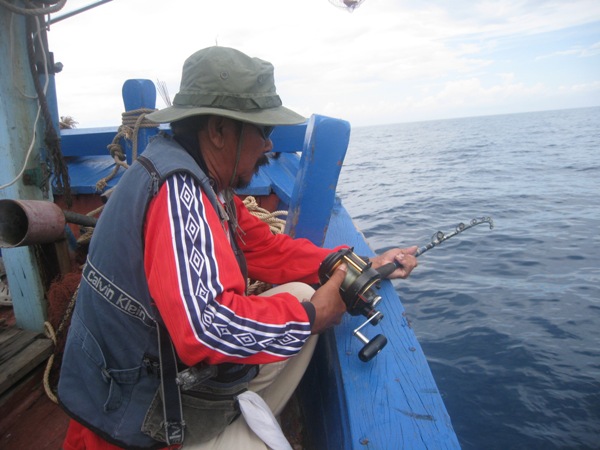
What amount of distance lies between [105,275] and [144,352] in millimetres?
275

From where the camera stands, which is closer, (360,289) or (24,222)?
(360,289)

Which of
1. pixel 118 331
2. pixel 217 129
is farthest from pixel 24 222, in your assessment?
pixel 217 129

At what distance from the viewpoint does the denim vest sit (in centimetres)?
127

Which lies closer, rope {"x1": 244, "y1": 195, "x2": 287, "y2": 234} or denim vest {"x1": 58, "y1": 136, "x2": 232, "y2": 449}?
denim vest {"x1": 58, "y1": 136, "x2": 232, "y2": 449}

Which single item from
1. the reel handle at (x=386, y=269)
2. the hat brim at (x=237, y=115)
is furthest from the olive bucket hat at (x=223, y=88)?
the reel handle at (x=386, y=269)

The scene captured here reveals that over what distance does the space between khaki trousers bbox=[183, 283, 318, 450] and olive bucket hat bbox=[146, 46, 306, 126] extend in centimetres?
96

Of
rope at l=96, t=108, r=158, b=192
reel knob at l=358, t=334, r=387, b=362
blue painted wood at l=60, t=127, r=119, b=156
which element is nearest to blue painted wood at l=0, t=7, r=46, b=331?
rope at l=96, t=108, r=158, b=192

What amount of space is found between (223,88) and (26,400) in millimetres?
2162

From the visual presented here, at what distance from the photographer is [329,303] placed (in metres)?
1.59

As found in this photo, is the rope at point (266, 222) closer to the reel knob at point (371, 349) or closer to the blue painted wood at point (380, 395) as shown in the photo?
the blue painted wood at point (380, 395)

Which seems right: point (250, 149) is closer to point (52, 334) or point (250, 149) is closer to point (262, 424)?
point (262, 424)

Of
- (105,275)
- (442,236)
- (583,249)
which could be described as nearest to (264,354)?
(105,275)

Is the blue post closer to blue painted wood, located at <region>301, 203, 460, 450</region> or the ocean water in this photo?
blue painted wood, located at <region>301, 203, 460, 450</region>

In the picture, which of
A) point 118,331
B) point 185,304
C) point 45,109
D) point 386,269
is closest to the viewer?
point 185,304
